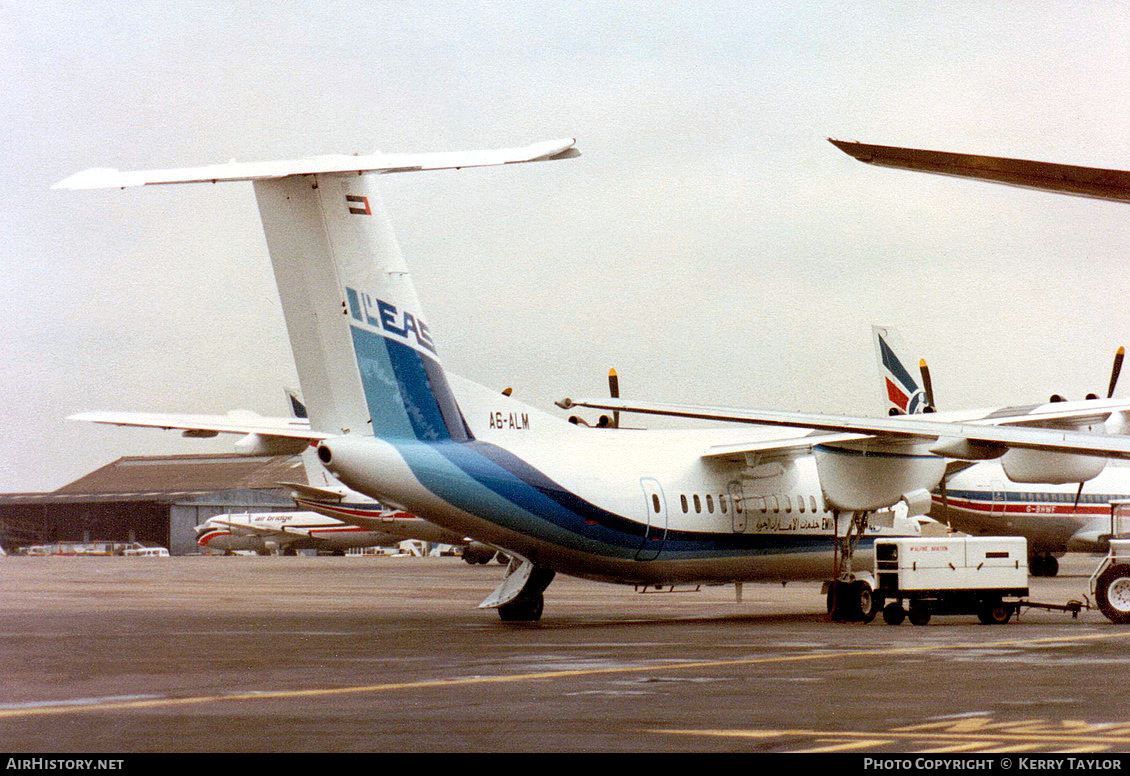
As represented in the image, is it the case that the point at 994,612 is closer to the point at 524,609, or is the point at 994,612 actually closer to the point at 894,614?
the point at 894,614

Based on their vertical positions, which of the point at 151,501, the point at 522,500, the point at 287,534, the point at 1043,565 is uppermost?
the point at 151,501

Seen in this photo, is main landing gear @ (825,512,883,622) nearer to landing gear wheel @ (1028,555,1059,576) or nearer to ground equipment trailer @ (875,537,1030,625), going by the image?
ground equipment trailer @ (875,537,1030,625)

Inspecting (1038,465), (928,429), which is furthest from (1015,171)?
(1038,465)

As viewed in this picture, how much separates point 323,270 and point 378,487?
3.47 meters

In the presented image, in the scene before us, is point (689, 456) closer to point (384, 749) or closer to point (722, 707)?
point (722, 707)

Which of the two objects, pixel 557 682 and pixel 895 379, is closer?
pixel 557 682

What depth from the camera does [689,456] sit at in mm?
26234

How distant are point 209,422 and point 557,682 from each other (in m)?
14.4

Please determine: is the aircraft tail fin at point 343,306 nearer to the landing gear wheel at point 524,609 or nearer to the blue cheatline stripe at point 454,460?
the blue cheatline stripe at point 454,460

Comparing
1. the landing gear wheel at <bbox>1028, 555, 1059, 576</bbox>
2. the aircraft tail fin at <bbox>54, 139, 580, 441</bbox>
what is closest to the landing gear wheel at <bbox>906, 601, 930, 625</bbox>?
the aircraft tail fin at <bbox>54, 139, 580, 441</bbox>

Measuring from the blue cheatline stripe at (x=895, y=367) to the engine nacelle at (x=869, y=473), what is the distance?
1986cm

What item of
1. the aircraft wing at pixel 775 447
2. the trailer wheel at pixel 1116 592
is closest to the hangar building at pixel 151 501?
the aircraft wing at pixel 775 447

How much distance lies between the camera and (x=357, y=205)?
71.1 ft

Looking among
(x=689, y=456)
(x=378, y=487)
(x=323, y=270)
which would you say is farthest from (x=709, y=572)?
(x=323, y=270)
